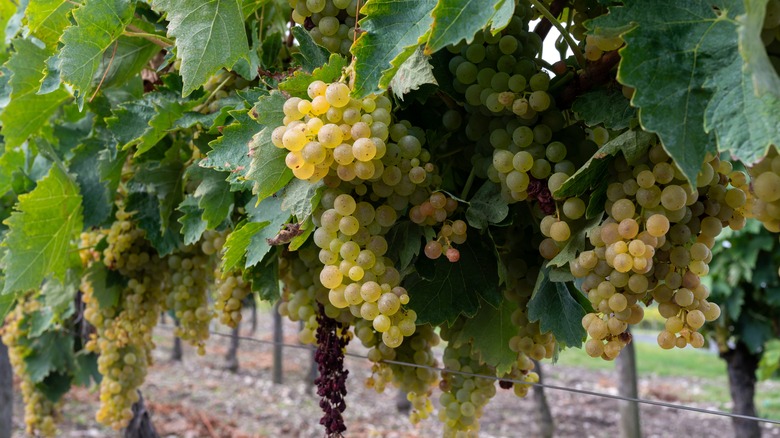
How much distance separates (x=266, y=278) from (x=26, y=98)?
1.98 ft

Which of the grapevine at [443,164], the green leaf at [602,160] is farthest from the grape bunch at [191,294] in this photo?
the green leaf at [602,160]

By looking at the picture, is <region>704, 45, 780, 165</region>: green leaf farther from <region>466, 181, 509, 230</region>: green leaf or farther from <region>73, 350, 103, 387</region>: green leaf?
<region>73, 350, 103, 387</region>: green leaf

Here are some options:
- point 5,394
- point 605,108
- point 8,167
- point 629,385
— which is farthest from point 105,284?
point 629,385

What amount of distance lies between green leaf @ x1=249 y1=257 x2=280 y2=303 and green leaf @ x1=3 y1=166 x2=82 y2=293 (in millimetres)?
449

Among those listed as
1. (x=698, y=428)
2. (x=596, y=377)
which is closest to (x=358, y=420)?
(x=698, y=428)

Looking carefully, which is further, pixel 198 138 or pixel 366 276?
pixel 198 138

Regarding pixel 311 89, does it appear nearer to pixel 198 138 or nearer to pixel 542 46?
pixel 542 46

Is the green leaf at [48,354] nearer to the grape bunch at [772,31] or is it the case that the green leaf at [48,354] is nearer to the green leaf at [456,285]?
the green leaf at [456,285]

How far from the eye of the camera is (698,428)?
5.72m

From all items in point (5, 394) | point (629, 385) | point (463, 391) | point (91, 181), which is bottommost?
point (629, 385)

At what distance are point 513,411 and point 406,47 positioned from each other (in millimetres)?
6073

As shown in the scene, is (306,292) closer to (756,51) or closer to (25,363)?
(756,51)

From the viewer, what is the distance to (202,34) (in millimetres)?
726

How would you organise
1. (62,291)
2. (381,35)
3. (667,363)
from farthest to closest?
(667,363) → (62,291) → (381,35)
